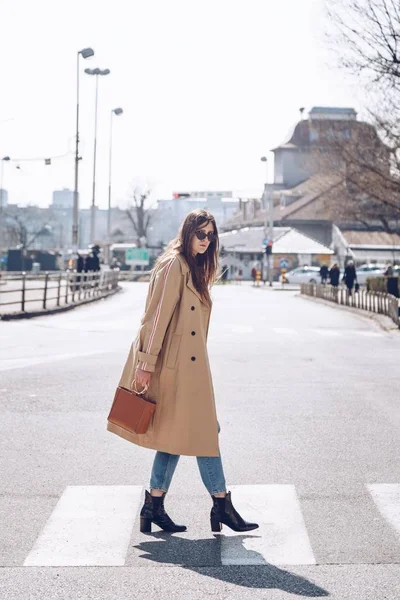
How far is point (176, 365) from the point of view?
254 inches

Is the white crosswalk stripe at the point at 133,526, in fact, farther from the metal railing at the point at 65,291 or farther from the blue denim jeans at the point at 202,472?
the metal railing at the point at 65,291

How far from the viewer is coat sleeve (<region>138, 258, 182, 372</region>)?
6.38 meters

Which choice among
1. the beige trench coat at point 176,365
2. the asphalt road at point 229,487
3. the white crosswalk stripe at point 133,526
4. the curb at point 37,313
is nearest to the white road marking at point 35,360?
the asphalt road at point 229,487

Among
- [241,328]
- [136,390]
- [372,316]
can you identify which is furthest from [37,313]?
[136,390]

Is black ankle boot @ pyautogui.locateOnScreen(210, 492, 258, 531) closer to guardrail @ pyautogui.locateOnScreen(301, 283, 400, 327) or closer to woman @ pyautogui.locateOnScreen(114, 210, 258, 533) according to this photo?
woman @ pyautogui.locateOnScreen(114, 210, 258, 533)

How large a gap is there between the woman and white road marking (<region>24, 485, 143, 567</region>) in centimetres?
37

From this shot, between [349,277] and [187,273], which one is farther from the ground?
[187,273]

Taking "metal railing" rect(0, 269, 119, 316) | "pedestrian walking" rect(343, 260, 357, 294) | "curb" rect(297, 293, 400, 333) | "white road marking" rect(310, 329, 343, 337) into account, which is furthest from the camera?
"pedestrian walking" rect(343, 260, 357, 294)

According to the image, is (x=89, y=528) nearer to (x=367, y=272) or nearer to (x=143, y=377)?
(x=143, y=377)

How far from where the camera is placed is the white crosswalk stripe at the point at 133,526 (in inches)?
238

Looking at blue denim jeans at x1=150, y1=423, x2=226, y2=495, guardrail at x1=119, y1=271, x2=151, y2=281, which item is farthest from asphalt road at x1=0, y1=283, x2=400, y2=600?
guardrail at x1=119, y1=271, x2=151, y2=281

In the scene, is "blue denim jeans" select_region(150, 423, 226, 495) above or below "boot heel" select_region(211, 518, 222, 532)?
above

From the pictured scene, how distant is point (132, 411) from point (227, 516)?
2.63ft

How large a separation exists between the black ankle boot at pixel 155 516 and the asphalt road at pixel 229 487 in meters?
A: 0.07
